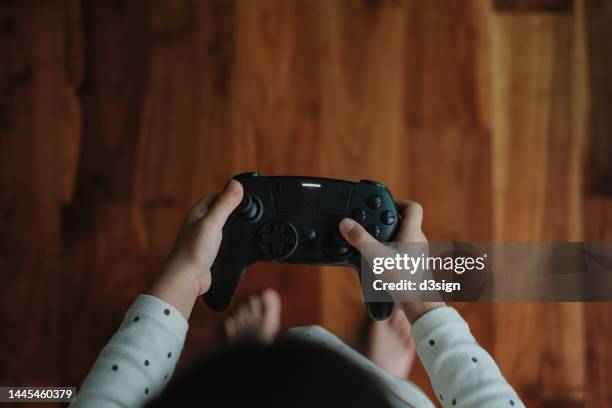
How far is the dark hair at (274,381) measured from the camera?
1.08 ft

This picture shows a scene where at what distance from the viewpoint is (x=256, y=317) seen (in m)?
0.73

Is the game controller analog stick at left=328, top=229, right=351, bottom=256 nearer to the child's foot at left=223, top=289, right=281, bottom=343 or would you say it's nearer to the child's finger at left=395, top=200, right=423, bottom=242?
the child's finger at left=395, top=200, right=423, bottom=242

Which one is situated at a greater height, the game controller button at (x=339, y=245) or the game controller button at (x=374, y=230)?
the game controller button at (x=374, y=230)

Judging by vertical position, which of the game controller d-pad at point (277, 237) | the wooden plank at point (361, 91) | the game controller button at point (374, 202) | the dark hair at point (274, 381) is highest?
the wooden plank at point (361, 91)

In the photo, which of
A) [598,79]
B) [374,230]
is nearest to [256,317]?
[374,230]

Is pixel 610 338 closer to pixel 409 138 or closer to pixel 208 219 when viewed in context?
pixel 409 138

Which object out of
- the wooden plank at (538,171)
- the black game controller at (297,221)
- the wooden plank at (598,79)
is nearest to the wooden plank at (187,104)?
the black game controller at (297,221)

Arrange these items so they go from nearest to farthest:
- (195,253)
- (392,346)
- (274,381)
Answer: (274,381) < (195,253) < (392,346)

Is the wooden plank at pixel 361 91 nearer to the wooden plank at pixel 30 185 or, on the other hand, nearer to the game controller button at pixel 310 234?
the game controller button at pixel 310 234

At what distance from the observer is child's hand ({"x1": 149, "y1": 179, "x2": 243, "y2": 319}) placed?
1.50ft

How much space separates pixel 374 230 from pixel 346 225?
3 centimetres

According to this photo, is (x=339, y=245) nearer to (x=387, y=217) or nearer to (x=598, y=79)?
(x=387, y=217)

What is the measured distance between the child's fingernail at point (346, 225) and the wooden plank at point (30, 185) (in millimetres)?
461

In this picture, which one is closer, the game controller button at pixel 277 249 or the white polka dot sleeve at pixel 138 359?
the white polka dot sleeve at pixel 138 359
